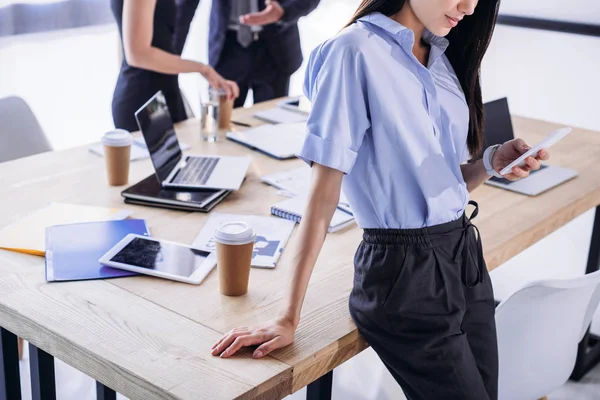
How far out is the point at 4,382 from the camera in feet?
5.28

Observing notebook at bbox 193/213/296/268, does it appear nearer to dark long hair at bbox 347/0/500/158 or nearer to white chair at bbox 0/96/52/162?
dark long hair at bbox 347/0/500/158

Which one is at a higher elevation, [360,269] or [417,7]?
[417,7]

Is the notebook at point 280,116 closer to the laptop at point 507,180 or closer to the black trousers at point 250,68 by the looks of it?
the black trousers at point 250,68

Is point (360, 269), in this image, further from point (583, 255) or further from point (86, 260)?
point (583, 255)

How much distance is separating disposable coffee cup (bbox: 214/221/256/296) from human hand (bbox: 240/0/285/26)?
1680 millimetres

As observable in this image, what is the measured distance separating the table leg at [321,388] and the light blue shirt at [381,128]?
1.10 ft

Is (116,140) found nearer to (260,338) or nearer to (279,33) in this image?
(260,338)

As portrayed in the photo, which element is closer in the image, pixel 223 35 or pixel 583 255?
pixel 223 35

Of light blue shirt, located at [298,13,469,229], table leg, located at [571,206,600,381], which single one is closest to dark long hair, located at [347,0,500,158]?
light blue shirt, located at [298,13,469,229]

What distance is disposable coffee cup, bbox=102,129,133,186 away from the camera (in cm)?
197

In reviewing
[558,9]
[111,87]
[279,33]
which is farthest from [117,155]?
[558,9]

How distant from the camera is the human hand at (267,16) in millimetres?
2996

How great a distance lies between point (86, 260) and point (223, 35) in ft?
5.95

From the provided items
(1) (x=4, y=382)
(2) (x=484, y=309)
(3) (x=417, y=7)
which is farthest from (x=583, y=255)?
(1) (x=4, y=382)
